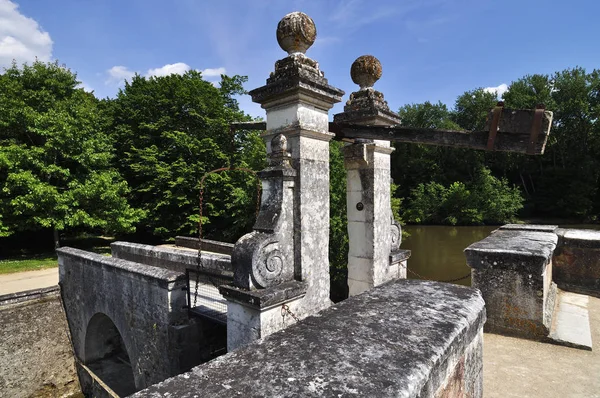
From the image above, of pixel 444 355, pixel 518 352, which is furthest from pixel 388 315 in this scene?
pixel 518 352

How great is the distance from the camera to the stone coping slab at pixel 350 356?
1259 mm

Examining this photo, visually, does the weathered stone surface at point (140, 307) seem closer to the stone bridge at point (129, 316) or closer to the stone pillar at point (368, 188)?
the stone bridge at point (129, 316)

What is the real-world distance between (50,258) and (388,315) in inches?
720

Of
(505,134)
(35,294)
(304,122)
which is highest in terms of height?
(304,122)

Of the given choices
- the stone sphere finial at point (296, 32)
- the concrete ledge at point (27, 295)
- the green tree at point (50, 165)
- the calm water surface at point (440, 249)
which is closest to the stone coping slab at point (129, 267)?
the concrete ledge at point (27, 295)

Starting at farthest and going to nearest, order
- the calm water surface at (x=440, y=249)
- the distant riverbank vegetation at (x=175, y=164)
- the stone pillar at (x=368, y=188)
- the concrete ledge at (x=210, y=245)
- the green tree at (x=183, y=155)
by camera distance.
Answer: the green tree at (x=183, y=155) < the calm water surface at (x=440, y=249) < the distant riverbank vegetation at (x=175, y=164) < the concrete ledge at (x=210, y=245) < the stone pillar at (x=368, y=188)

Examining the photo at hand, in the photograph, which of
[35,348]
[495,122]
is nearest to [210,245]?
[35,348]

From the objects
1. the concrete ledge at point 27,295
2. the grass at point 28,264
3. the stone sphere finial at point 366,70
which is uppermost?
the stone sphere finial at point 366,70

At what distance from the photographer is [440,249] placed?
20.5 meters

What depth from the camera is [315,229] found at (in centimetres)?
328

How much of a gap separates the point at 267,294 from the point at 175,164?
16640 mm

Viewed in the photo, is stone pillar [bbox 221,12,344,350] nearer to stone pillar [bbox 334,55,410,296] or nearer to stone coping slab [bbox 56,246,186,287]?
stone pillar [bbox 334,55,410,296]

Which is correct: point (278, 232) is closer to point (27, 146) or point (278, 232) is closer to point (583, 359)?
point (583, 359)

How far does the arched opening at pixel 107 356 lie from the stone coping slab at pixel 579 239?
10418 millimetres
